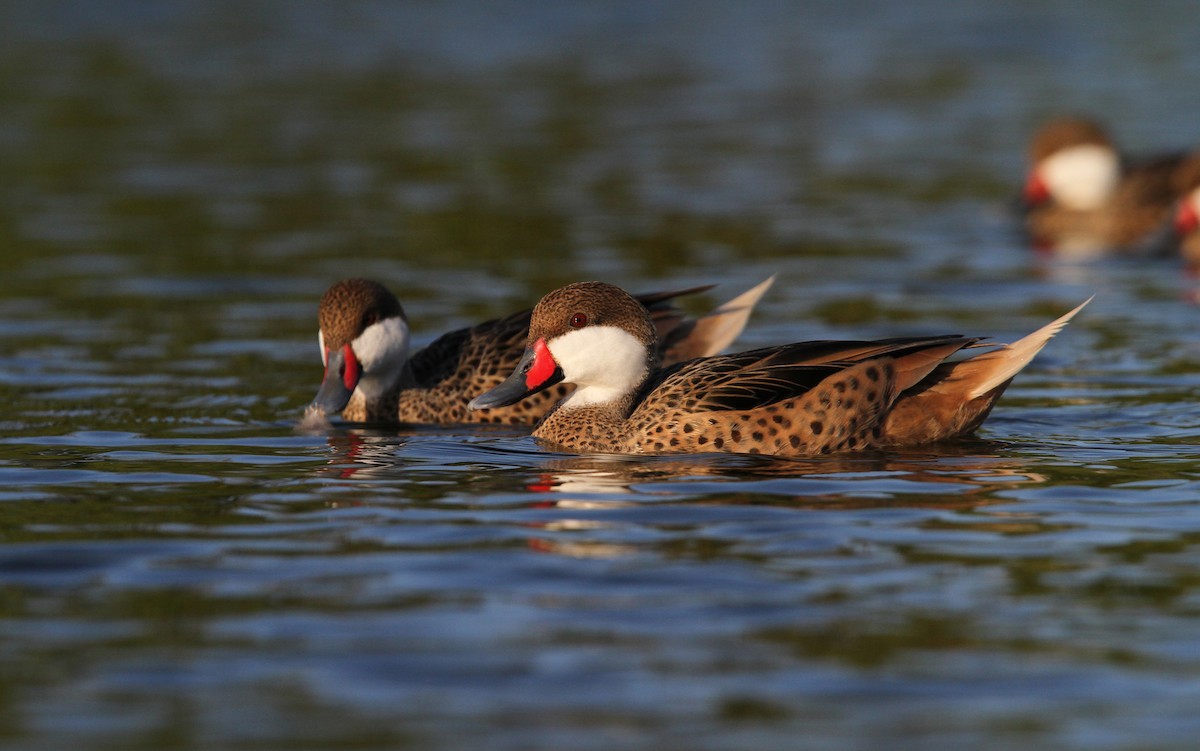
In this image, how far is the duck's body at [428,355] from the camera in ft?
33.2

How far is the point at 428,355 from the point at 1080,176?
9.57m

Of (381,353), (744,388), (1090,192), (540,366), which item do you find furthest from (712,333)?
(1090,192)

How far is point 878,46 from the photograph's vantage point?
32469mm

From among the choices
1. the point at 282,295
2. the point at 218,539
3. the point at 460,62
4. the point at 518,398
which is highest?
the point at 460,62

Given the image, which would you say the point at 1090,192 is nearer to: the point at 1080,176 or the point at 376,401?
the point at 1080,176

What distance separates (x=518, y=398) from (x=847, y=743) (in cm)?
449

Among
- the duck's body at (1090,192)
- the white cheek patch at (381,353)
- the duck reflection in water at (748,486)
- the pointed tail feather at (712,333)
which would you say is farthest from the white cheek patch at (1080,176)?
the duck reflection in water at (748,486)

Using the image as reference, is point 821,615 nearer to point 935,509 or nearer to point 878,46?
point 935,509

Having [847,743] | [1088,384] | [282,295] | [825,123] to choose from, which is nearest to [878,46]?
[825,123]

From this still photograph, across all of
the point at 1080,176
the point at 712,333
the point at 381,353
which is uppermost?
the point at 1080,176

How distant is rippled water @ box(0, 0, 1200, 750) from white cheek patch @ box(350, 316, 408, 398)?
0.51m

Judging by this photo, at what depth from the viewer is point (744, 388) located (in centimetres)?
875

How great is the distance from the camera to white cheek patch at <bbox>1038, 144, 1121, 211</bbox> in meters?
18.1

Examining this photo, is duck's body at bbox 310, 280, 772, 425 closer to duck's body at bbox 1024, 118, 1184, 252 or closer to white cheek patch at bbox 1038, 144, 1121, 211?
duck's body at bbox 1024, 118, 1184, 252
